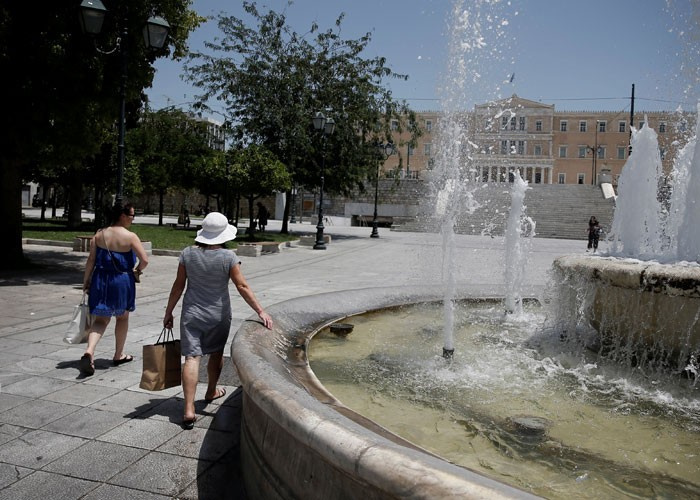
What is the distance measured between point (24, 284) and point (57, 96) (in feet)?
Result: 11.1

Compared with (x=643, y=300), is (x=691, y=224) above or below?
above

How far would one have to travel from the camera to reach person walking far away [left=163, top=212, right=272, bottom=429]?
3553 millimetres

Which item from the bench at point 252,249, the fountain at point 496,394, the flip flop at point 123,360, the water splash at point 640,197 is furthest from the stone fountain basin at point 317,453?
the bench at point 252,249

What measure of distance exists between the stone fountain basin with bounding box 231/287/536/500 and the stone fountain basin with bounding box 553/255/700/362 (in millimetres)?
2621

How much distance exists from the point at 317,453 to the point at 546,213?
38247 millimetres

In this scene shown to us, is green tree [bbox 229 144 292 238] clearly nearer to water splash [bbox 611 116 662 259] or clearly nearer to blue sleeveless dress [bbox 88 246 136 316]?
water splash [bbox 611 116 662 259]

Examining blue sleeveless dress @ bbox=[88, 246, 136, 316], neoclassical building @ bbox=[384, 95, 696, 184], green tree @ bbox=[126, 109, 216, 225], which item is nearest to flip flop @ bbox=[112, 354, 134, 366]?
blue sleeveless dress @ bbox=[88, 246, 136, 316]

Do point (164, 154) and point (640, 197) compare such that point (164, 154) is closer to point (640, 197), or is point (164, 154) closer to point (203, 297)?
point (640, 197)

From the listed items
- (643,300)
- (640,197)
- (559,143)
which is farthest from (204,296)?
(559,143)

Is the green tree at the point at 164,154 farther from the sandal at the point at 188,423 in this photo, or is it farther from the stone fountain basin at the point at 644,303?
the sandal at the point at 188,423

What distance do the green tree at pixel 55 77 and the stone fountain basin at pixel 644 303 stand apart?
9018 millimetres

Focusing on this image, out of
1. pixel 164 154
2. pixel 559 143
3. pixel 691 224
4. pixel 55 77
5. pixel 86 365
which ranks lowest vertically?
→ pixel 86 365

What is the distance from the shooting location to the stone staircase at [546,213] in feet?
111

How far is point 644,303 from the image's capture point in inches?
171
